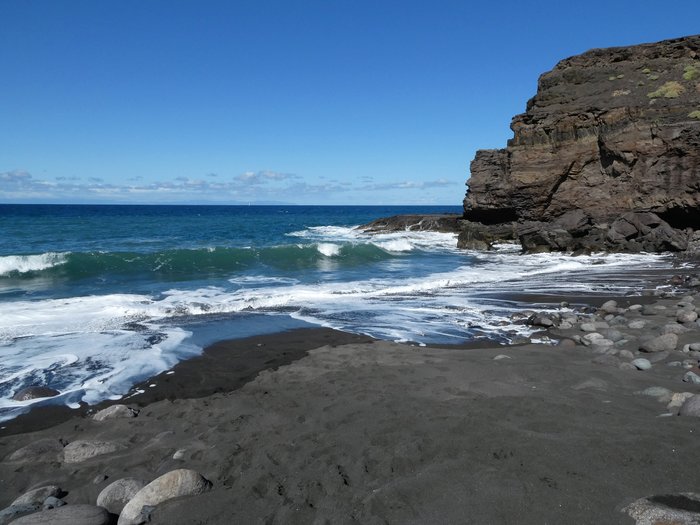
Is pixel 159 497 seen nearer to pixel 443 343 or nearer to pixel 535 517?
pixel 535 517

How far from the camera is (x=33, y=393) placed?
6.57 m

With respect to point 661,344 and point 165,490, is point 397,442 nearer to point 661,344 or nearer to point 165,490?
point 165,490

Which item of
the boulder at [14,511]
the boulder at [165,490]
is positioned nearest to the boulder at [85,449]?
the boulder at [14,511]

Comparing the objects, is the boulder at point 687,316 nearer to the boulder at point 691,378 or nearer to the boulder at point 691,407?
the boulder at point 691,378

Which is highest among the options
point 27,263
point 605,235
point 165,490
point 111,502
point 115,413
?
point 605,235

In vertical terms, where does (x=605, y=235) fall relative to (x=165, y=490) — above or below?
above

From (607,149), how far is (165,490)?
27.3 metres

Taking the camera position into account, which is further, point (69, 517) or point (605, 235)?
point (605, 235)

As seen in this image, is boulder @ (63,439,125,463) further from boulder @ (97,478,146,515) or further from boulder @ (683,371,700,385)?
boulder @ (683,371,700,385)

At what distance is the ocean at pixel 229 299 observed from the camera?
823 cm

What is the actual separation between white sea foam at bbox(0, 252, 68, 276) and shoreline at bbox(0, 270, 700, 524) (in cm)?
1664

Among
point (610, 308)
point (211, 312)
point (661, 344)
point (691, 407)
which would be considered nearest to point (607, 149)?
point (610, 308)

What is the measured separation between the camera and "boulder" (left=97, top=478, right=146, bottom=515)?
3.88m

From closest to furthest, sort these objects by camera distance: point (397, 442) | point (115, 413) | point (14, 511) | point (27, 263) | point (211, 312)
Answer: point (14, 511) → point (397, 442) → point (115, 413) → point (211, 312) → point (27, 263)
